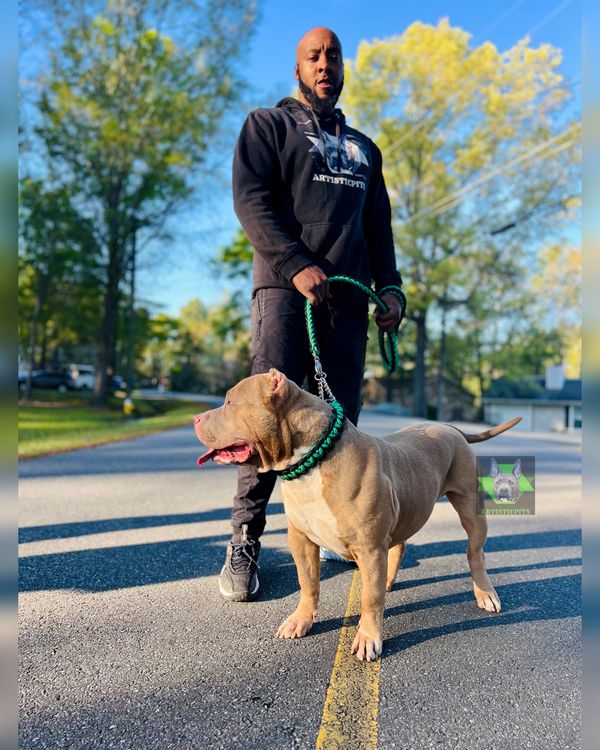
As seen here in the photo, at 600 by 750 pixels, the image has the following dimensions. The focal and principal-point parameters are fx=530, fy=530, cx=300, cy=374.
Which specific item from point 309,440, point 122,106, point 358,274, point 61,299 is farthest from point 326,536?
point 61,299

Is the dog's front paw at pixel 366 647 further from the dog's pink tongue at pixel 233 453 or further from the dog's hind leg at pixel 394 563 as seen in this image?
the dog's pink tongue at pixel 233 453

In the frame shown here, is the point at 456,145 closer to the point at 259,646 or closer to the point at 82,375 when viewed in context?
the point at 259,646

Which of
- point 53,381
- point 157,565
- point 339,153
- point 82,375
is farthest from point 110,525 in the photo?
point 82,375

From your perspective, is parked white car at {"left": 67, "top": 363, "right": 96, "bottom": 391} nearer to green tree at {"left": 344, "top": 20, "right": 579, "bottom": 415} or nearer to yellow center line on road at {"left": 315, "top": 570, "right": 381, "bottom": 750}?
green tree at {"left": 344, "top": 20, "right": 579, "bottom": 415}

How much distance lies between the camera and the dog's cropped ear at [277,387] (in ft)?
6.79

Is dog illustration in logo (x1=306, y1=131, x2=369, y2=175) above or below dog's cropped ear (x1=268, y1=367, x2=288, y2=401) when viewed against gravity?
above

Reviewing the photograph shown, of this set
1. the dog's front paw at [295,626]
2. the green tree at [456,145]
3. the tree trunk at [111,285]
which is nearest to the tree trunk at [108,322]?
the tree trunk at [111,285]

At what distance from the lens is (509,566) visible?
11.3 feet

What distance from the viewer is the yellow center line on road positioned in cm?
164

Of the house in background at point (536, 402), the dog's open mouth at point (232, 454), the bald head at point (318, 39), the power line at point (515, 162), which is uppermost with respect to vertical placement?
the power line at point (515, 162)

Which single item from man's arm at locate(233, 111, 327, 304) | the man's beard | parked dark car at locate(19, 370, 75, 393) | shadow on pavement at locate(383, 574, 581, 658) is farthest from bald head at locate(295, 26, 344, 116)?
parked dark car at locate(19, 370, 75, 393)

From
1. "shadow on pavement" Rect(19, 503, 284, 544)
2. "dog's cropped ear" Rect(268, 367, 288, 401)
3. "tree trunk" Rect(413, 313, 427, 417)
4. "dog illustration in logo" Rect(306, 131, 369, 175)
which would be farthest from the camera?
"tree trunk" Rect(413, 313, 427, 417)

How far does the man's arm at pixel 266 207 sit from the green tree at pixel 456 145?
25.8 meters

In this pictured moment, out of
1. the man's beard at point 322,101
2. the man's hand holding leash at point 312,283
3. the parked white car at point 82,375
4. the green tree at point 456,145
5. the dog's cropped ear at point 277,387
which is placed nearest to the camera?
the dog's cropped ear at point 277,387
